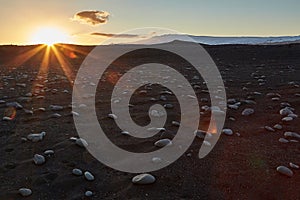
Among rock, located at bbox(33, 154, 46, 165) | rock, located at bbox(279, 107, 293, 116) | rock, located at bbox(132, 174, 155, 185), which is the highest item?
rock, located at bbox(279, 107, 293, 116)

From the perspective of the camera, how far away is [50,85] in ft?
26.5

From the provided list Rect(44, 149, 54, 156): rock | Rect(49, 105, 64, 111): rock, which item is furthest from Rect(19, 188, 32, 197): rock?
Rect(49, 105, 64, 111): rock

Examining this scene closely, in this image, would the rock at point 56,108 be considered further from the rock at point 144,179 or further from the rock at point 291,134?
the rock at point 291,134

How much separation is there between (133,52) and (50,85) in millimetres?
9749

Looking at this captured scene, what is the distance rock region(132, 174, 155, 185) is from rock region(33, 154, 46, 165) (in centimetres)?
87

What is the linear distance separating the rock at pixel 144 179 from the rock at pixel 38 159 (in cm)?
87

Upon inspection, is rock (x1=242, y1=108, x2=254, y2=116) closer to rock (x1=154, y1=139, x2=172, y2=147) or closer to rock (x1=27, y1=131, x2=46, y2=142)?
rock (x1=154, y1=139, x2=172, y2=147)

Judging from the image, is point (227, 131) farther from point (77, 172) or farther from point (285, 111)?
point (77, 172)

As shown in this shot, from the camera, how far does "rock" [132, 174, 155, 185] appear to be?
285 centimetres

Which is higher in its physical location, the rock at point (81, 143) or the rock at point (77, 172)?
the rock at point (81, 143)

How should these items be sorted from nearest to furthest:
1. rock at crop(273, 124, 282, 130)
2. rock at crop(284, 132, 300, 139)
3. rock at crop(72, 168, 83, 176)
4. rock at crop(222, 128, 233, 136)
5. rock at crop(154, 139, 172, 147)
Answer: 1. rock at crop(72, 168, 83, 176)
2. rock at crop(154, 139, 172, 147)
3. rock at crop(284, 132, 300, 139)
4. rock at crop(222, 128, 233, 136)
5. rock at crop(273, 124, 282, 130)

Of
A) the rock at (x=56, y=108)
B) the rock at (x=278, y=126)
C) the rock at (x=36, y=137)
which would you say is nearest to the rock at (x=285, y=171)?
the rock at (x=278, y=126)

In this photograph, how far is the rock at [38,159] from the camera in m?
3.19

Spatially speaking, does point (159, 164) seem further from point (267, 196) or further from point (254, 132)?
point (254, 132)
